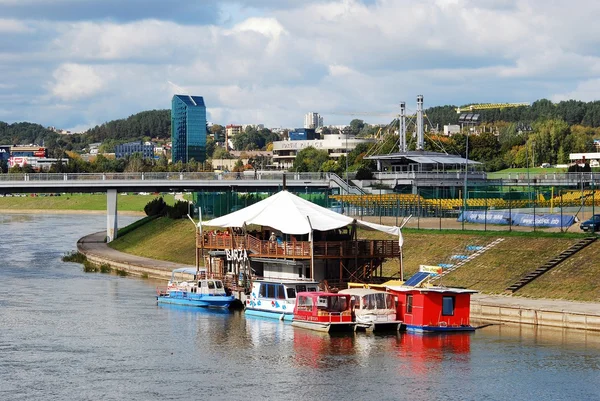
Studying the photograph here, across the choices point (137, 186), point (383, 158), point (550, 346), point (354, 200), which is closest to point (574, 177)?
point (383, 158)

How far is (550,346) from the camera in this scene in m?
60.2

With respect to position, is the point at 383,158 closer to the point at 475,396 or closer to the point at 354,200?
the point at 354,200

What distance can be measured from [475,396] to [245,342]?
1701cm

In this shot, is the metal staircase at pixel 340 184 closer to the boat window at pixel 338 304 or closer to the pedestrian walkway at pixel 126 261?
the pedestrian walkway at pixel 126 261

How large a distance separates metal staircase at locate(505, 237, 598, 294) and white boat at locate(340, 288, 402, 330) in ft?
35.8

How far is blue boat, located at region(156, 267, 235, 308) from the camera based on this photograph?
77375 millimetres

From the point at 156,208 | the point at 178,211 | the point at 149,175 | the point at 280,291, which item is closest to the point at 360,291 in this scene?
the point at 280,291

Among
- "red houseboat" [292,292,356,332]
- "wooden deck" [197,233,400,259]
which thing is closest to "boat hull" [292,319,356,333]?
→ "red houseboat" [292,292,356,332]

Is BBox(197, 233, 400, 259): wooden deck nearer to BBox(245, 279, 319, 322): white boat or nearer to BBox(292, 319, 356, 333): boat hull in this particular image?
BBox(245, 279, 319, 322): white boat

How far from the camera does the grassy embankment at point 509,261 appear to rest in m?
72.3

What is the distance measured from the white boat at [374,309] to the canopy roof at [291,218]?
716 centimetres

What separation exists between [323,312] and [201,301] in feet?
47.4

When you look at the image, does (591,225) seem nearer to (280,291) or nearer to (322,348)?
(280,291)

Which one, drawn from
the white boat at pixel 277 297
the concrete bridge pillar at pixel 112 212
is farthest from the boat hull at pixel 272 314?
the concrete bridge pillar at pixel 112 212
